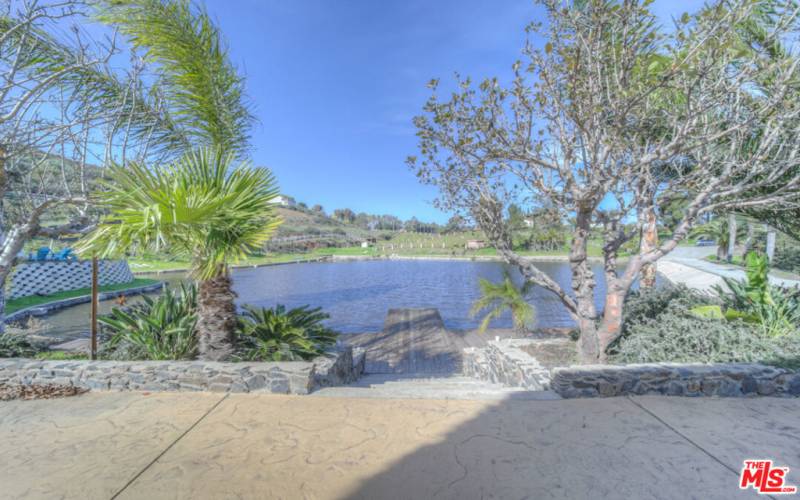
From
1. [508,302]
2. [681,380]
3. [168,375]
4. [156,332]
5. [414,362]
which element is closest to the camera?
[681,380]

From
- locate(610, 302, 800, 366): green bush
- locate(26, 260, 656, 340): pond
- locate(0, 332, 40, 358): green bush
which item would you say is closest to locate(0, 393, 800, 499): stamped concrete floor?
locate(610, 302, 800, 366): green bush

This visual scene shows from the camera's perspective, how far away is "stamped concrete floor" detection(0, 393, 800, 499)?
1916 millimetres

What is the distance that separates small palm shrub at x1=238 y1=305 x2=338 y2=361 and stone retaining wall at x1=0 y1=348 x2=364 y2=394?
0.49 m

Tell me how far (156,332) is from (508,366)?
4.56 meters

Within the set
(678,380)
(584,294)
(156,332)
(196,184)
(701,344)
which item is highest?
(196,184)

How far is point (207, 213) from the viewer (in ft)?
9.94

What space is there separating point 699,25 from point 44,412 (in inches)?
278

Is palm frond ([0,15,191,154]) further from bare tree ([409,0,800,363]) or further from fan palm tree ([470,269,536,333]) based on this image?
fan palm tree ([470,269,536,333])

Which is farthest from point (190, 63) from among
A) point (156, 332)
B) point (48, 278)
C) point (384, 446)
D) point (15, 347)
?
point (48, 278)

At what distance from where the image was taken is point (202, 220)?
9.99ft

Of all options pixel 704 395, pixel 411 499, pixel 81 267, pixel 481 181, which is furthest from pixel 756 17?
pixel 81 267

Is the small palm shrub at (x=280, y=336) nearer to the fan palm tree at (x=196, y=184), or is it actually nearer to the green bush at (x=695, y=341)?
the fan palm tree at (x=196, y=184)

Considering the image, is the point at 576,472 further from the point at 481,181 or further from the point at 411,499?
the point at 481,181

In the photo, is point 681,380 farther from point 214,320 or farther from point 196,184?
point 196,184
